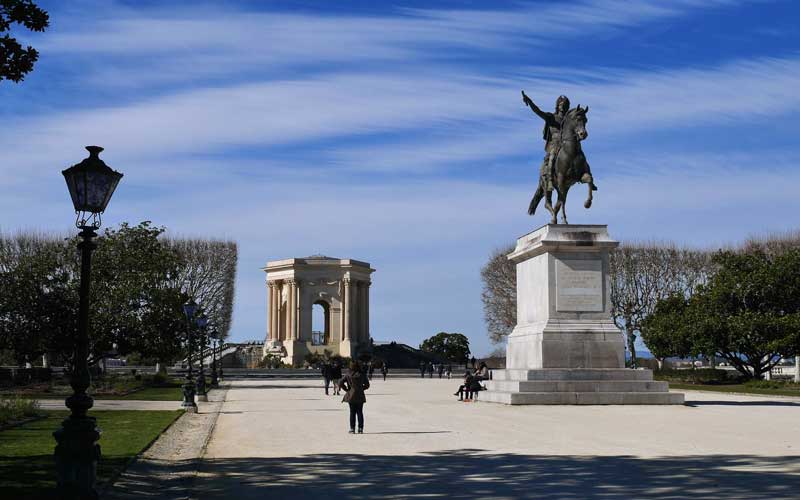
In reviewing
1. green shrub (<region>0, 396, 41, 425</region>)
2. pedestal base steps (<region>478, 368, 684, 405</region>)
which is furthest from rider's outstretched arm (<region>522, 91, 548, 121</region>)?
green shrub (<region>0, 396, 41, 425</region>)

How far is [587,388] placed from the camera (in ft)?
89.9

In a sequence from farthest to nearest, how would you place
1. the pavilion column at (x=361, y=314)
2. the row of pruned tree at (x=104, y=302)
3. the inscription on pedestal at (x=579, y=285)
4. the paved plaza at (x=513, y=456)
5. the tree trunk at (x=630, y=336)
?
the pavilion column at (x=361, y=314) < the tree trunk at (x=630, y=336) < the row of pruned tree at (x=104, y=302) < the inscription on pedestal at (x=579, y=285) < the paved plaza at (x=513, y=456)

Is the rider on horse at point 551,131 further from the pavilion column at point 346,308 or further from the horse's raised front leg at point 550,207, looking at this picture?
the pavilion column at point 346,308

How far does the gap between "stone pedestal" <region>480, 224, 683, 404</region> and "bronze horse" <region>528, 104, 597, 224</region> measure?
1.76 m

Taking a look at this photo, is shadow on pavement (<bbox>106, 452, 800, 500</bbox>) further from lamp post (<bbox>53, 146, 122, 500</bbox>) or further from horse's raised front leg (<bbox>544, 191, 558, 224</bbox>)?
horse's raised front leg (<bbox>544, 191, 558, 224</bbox>)

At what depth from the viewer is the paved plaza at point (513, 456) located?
10844 millimetres

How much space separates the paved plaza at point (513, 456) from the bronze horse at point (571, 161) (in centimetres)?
862

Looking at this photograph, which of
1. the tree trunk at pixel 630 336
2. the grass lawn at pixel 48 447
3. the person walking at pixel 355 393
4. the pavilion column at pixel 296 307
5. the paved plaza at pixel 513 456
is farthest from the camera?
the pavilion column at pixel 296 307

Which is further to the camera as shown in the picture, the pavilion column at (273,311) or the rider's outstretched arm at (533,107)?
the pavilion column at (273,311)

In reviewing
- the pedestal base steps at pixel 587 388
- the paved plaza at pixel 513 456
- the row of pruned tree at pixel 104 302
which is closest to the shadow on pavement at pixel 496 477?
the paved plaza at pixel 513 456

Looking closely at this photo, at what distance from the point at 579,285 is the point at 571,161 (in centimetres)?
441

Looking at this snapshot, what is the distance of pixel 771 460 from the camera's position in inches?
520

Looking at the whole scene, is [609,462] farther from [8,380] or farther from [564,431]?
[8,380]

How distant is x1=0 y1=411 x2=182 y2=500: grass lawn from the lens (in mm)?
11117
